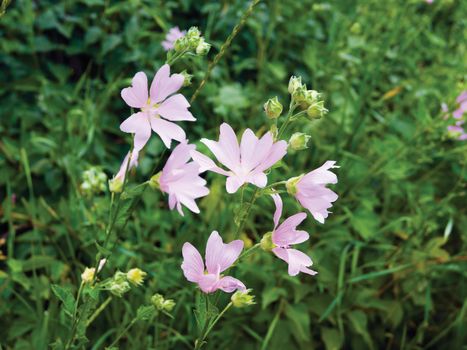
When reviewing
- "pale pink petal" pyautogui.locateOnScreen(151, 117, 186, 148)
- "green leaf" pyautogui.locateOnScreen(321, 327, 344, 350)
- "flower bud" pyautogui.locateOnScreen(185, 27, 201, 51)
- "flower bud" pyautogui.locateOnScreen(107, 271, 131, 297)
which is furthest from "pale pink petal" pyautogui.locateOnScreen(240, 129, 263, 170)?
"green leaf" pyautogui.locateOnScreen(321, 327, 344, 350)

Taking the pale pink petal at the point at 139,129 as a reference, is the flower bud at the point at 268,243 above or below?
below

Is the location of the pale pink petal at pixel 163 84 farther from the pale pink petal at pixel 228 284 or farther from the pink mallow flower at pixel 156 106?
the pale pink petal at pixel 228 284

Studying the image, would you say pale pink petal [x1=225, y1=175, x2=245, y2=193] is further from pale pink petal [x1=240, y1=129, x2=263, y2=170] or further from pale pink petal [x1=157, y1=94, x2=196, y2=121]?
pale pink petal [x1=157, y1=94, x2=196, y2=121]

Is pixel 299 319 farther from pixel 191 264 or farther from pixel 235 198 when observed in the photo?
pixel 191 264

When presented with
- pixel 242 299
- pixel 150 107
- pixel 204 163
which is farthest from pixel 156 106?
pixel 242 299

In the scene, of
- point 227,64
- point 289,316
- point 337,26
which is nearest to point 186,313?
point 289,316

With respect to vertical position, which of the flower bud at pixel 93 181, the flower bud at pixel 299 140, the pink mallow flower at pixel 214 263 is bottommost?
the flower bud at pixel 93 181

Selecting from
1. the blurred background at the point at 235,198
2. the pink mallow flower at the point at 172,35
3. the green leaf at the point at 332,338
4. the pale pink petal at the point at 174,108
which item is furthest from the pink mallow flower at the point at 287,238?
the pink mallow flower at the point at 172,35
